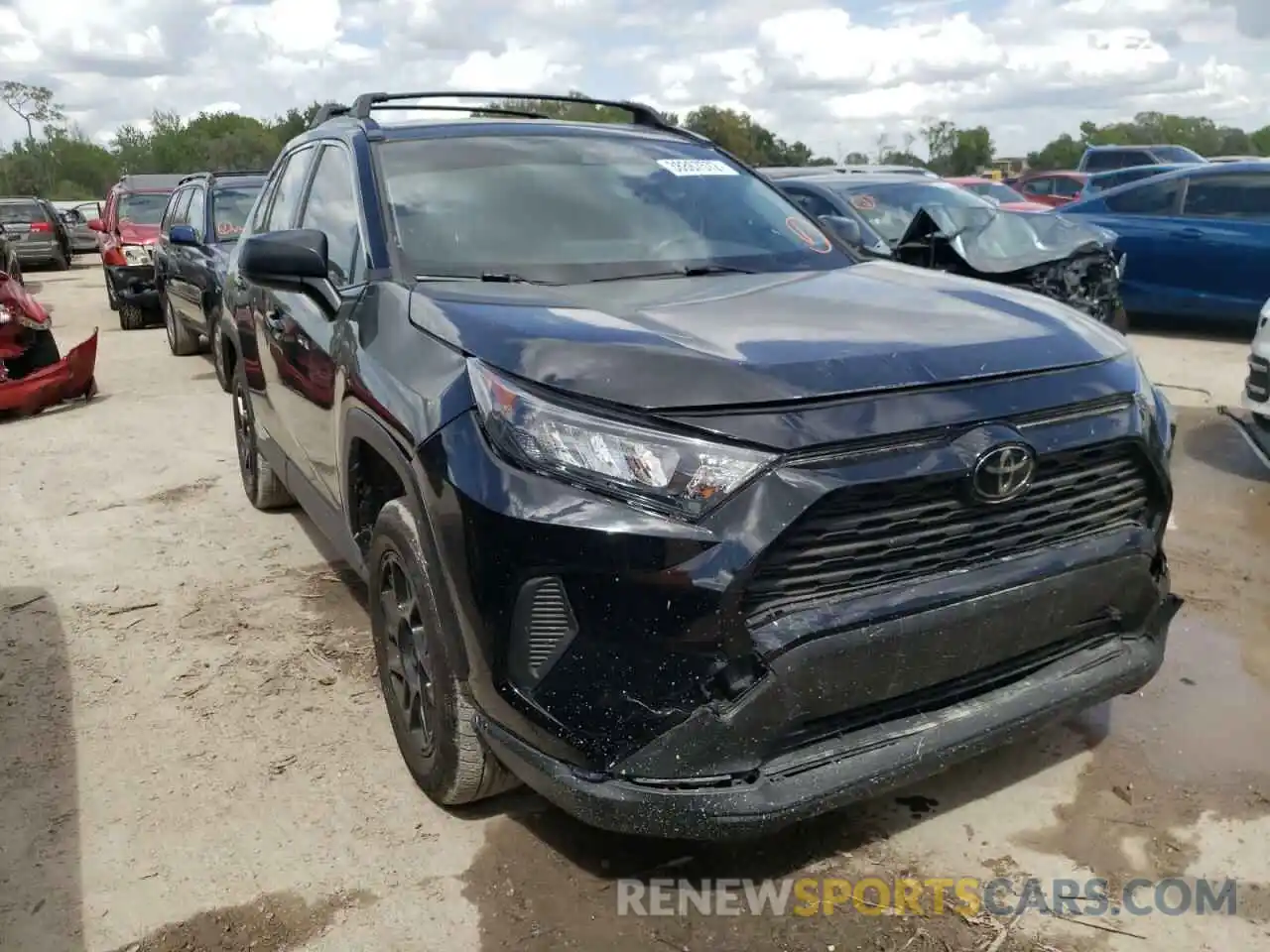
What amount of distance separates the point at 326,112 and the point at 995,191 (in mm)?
13266

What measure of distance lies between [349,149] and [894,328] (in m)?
2.01

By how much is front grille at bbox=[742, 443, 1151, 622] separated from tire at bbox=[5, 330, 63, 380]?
7694 millimetres

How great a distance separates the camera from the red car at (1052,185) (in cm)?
1840

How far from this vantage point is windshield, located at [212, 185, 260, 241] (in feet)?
30.2

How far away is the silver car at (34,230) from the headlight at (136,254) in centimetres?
1111

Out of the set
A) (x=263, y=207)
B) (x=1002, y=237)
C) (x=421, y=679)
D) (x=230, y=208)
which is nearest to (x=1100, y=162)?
(x=1002, y=237)

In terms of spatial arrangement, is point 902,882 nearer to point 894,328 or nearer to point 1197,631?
point 894,328

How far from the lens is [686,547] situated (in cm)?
210

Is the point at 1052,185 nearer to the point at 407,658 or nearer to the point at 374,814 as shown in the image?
the point at 407,658

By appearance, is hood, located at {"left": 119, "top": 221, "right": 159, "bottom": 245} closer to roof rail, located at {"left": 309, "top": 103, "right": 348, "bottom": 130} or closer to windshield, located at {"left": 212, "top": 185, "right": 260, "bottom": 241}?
windshield, located at {"left": 212, "top": 185, "right": 260, "bottom": 241}

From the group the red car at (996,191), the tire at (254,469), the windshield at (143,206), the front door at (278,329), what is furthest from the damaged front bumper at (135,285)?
the red car at (996,191)

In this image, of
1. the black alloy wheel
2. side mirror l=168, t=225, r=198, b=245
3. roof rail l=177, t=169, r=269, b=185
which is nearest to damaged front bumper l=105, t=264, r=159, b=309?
roof rail l=177, t=169, r=269, b=185

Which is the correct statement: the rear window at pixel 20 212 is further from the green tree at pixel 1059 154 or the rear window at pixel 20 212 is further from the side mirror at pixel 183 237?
the green tree at pixel 1059 154

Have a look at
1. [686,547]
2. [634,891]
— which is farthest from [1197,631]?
[686,547]
